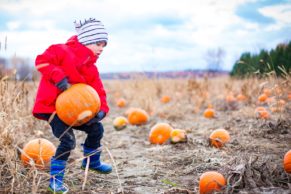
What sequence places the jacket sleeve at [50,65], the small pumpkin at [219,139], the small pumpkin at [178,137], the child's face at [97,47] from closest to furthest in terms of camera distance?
1. the jacket sleeve at [50,65]
2. the child's face at [97,47]
3. the small pumpkin at [219,139]
4. the small pumpkin at [178,137]

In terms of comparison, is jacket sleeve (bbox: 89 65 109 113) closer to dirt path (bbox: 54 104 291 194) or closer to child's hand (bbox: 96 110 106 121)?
child's hand (bbox: 96 110 106 121)

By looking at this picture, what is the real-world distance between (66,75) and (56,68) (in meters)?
0.14

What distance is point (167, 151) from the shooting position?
4.55m

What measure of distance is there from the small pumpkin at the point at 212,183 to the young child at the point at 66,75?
0.86 metres

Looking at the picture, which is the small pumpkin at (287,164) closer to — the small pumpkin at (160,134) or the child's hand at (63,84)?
the child's hand at (63,84)

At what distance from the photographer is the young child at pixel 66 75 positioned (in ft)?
9.60

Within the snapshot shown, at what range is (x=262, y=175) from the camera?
2781mm

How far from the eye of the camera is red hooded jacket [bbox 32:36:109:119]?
2922mm

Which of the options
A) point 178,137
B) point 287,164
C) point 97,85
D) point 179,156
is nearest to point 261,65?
point 178,137

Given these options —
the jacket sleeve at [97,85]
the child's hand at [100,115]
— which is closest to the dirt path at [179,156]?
the child's hand at [100,115]

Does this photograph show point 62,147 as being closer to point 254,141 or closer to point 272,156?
point 272,156

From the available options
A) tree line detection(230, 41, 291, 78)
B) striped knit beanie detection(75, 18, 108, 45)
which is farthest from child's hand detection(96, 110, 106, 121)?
tree line detection(230, 41, 291, 78)

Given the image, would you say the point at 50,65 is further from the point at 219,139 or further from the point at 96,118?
the point at 219,139

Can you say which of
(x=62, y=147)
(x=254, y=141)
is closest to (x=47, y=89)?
(x=62, y=147)
